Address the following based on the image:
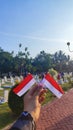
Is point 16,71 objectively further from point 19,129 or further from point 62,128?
point 19,129

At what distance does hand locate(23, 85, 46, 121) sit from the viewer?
4.52 ft

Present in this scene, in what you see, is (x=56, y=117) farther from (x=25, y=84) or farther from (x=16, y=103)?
(x=25, y=84)

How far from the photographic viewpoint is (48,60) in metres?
86.4

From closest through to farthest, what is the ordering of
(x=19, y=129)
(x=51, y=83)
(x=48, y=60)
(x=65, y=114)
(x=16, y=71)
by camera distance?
(x=19, y=129) → (x=51, y=83) → (x=65, y=114) → (x=16, y=71) → (x=48, y=60)

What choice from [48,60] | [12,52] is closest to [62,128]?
[12,52]

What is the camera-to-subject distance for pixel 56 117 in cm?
987

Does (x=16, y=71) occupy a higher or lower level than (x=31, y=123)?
lower

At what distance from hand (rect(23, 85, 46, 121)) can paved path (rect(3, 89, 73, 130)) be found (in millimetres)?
7075

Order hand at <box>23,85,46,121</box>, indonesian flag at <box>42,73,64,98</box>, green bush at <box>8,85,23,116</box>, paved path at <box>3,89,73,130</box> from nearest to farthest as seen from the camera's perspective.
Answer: hand at <box>23,85,46,121</box>
indonesian flag at <box>42,73,64,98</box>
paved path at <box>3,89,73,130</box>
green bush at <box>8,85,23,116</box>

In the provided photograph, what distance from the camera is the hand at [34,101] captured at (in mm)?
1378

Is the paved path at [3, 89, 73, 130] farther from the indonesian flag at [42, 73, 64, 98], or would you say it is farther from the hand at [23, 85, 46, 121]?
the hand at [23, 85, 46, 121]

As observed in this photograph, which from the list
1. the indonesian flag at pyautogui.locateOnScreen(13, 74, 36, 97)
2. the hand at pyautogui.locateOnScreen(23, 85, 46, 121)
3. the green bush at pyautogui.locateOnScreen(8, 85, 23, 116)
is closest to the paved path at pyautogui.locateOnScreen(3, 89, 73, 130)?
the green bush at pyautogui.locateOnScreen(8, 85, 23, 116)

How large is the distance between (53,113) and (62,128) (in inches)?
91.8

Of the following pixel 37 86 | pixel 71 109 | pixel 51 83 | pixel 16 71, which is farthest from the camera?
pixel 16 71
